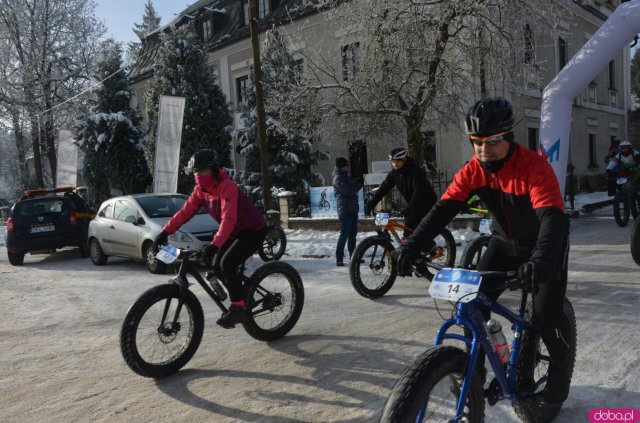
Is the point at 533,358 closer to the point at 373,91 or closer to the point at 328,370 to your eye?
the point at 328,370

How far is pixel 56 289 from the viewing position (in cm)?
859

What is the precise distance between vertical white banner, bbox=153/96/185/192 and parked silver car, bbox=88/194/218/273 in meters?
3.50

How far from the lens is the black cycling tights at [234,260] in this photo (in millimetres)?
4613

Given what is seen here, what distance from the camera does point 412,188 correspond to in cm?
688

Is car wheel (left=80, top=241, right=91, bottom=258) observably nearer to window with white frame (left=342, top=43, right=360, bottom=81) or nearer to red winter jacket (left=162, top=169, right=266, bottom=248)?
window with white frame (left=342, top=43, right=360, bottom=81)

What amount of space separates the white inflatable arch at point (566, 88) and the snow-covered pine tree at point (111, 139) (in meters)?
20.6

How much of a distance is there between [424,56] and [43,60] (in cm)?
2242

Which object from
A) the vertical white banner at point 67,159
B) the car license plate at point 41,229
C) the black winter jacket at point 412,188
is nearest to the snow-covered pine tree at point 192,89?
the vertical white banner at point 67,159

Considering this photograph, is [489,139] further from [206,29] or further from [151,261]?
[206,29]

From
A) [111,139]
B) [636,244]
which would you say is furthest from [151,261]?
[111,139]

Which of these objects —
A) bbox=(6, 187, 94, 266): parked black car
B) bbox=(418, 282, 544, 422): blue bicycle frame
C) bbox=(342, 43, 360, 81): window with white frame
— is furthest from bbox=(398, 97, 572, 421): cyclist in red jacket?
bbox=(6, 187, 94, 266): parked black car

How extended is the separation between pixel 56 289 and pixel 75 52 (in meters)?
23.4

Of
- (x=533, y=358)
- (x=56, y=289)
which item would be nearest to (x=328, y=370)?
(x=533, y=358)

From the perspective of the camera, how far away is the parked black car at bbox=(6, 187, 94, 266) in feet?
39.3
